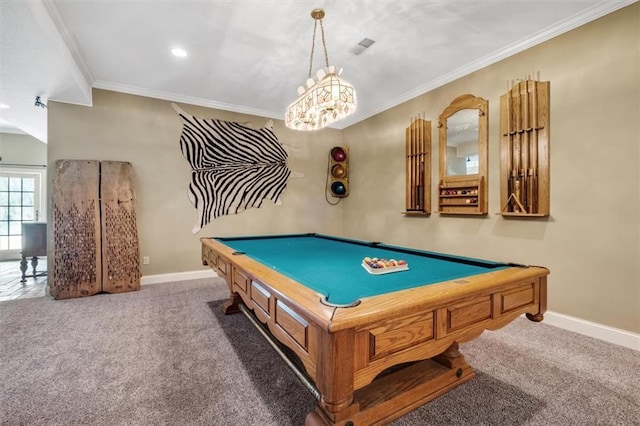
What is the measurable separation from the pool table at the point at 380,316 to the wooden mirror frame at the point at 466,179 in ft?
5.00

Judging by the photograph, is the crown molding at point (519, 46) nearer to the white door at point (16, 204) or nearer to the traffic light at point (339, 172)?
the traffic light at point (339, 172)

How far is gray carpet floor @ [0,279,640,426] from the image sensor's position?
145 cm

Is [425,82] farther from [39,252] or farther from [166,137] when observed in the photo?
[39,252]

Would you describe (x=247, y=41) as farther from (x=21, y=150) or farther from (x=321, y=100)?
(x=21, y=150)

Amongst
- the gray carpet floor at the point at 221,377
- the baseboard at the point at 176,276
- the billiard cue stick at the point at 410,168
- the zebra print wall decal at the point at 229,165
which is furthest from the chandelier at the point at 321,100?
the baseboard at the point at 176,276

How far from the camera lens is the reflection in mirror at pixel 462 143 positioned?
10.6ft

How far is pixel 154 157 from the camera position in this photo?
4.02m

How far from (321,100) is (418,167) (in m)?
2.14

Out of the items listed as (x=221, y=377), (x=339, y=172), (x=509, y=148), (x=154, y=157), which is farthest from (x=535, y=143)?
(x=154, y=157)

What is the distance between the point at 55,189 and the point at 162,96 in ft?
5.73

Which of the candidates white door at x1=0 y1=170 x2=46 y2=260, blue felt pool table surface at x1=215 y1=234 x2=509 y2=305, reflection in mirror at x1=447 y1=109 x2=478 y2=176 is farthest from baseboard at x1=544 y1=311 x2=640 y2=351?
white door at x1=0 y1=170 x2=46 y2=260

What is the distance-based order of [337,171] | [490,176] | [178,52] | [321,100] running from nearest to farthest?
[321,100]
[178,52]
[490,176]
[337,171]

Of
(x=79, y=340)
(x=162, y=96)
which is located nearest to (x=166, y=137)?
(x=162, y=96)

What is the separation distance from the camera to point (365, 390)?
146 cm
